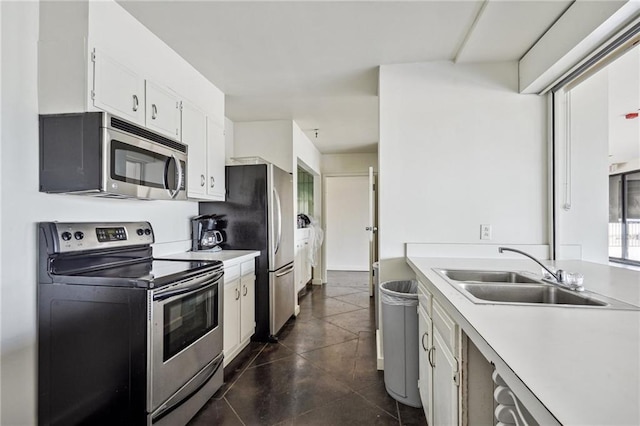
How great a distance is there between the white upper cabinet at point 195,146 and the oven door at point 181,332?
2.58 ft

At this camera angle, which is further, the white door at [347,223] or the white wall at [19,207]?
the white door at [347,223]

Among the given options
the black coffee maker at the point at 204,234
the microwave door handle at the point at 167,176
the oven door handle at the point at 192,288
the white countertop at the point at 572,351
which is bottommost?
the oven door handle at the point at 192,288

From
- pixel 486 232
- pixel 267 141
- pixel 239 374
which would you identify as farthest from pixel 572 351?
pixel 267 141

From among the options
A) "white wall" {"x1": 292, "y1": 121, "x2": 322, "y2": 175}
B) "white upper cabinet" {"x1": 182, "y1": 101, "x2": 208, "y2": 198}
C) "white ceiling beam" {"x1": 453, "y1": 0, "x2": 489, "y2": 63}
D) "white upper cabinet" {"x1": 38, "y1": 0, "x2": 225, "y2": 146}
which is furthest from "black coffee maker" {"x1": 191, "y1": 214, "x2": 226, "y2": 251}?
"white ceiling beam" {"x1": 453, "y1": 0, "x2": 489, "y2": 63}

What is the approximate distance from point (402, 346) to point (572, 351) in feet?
4.71

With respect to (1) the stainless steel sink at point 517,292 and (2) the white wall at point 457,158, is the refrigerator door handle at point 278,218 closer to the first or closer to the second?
(2) the white wall at point 457,158

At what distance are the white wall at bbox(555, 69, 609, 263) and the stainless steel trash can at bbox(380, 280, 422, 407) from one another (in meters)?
1.24

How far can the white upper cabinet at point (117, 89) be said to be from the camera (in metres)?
1.64

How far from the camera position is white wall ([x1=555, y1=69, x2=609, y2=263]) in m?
2.21

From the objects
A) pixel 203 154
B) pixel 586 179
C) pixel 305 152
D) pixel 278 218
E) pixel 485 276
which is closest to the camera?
pixel 485 276

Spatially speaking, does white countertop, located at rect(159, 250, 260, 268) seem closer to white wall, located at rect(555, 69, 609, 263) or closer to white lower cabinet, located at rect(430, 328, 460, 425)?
white lower cabinet, located at rect(430, 328, 460, 425)

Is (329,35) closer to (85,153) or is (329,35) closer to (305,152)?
(85,153)

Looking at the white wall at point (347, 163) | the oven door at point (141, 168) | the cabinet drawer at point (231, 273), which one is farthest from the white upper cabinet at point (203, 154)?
the white wall at point (347, 163)

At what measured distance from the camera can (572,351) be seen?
2.47 ft
